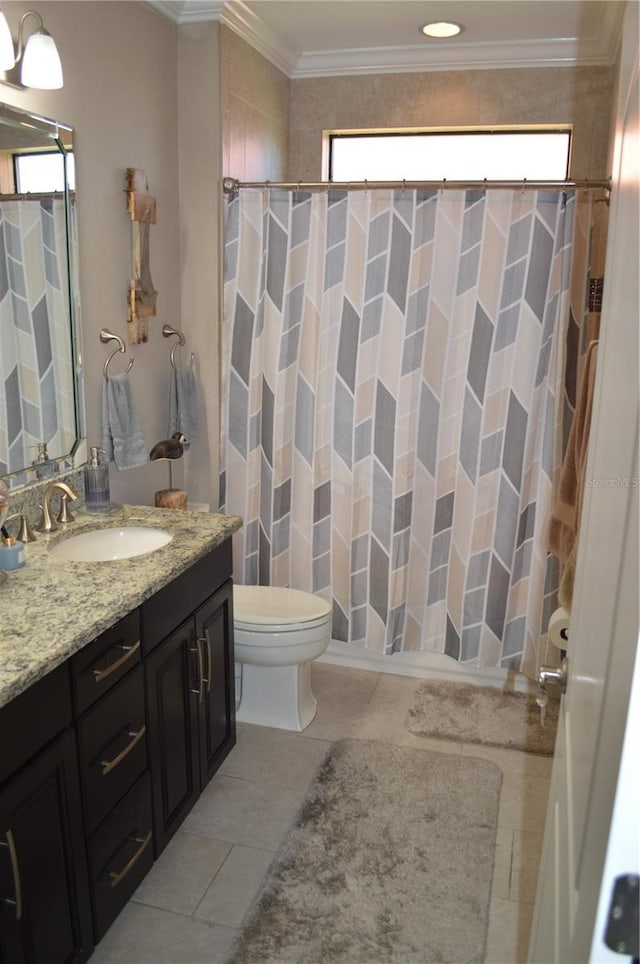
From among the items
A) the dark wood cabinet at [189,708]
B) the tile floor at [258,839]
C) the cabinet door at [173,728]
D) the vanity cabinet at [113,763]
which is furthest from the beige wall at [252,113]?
the tile floor at [258,839]

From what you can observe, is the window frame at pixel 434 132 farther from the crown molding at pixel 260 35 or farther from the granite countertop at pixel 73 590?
the granite countertop at pixel 73 590

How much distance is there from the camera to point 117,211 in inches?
101

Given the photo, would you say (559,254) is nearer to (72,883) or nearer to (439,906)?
(439,906)

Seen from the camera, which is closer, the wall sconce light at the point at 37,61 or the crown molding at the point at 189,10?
the wall sconce light at the point at 37,61

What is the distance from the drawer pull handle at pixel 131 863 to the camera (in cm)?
184

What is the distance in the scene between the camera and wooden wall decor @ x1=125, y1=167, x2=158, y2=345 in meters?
2.60

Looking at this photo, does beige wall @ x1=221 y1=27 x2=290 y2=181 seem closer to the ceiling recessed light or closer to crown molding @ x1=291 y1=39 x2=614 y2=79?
crown molding @ x1=291 y1=39 x2=614 y2=79

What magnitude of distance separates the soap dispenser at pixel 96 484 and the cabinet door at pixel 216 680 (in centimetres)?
47

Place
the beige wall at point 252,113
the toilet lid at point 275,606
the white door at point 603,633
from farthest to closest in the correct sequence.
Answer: the beige wall at point 252,113 < the toilet lid at point 275,606 < the white door at point 603,633

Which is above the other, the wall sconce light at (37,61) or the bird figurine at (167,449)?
the wall sconce light at (37,61)

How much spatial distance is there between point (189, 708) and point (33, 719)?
0.76m

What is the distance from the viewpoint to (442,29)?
296 cm

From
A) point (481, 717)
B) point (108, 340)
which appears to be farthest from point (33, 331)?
point (481, 717)

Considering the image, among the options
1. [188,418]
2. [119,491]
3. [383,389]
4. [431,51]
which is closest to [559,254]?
[383,389]
